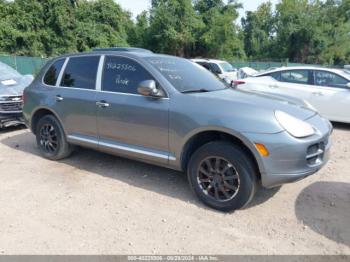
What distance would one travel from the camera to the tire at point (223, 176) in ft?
11.8

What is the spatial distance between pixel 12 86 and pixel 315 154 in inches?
271

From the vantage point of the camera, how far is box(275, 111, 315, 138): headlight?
A: 11.3ft

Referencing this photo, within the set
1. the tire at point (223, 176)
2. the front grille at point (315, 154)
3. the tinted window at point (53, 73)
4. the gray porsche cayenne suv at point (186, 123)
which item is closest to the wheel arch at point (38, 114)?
the gray porsche cayenne suv at point (186, 123)

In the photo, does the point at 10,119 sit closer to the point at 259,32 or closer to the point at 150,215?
the point at 150,215

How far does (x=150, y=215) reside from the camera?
3.78 meters

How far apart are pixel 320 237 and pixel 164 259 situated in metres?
1.56

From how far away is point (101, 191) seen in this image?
440 centimetres

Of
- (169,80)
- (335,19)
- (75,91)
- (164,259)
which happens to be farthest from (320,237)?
(335,19)

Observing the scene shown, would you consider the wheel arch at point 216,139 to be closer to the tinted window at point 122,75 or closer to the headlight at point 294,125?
the headlight at point 294,125

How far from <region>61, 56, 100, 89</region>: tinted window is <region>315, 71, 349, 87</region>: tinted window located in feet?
18.9

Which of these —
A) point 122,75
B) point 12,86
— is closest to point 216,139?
point 122,75

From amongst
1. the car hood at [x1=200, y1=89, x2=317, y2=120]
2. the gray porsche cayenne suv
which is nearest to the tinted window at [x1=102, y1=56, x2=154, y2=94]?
the gray porsche cayenne suv

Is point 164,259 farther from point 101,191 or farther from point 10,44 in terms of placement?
point 10,44

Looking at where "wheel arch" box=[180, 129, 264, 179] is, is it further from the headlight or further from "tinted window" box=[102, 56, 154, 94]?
"tinted window" box=[102, 56, 154, 94]
